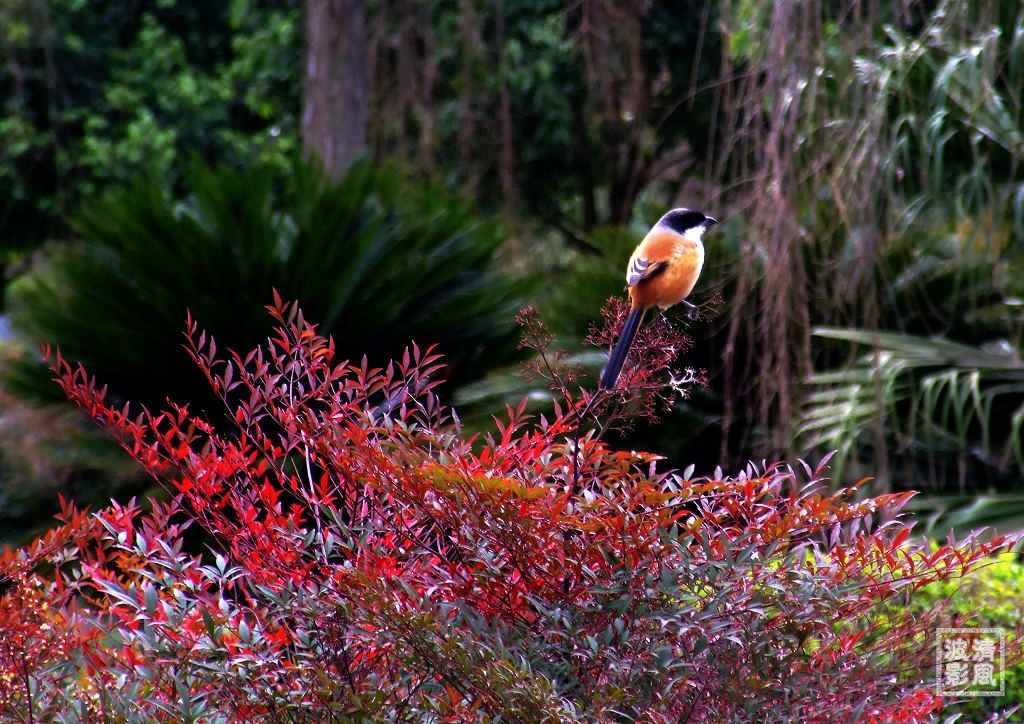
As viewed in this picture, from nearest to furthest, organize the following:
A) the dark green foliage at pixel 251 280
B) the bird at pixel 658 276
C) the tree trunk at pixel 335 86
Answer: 1. the bird at pixel 658 276
2. the dark green foliage at pixel 251 280
3. the tree trunk at pixel 335 86

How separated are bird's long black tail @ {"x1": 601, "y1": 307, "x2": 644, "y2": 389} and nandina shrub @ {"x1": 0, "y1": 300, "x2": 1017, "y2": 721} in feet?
0.11

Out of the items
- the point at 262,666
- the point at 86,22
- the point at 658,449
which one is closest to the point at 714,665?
the point at 262,666

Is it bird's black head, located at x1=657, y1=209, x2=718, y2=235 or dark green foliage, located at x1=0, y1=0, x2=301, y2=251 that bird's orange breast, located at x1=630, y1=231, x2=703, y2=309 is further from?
dark green foliage, located at x1=0, y1=0, x2=301, y2=251

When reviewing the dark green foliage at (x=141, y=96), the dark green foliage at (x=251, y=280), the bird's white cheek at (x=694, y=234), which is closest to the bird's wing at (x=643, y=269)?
the bird's white cheek at (x=694, y=234)

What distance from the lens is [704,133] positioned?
11539mm

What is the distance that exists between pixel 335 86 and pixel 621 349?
6.61 meters

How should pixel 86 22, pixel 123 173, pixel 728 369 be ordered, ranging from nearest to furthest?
pixel 728 369 → pixel 123 173 → pixel 86 22

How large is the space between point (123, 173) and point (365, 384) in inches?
468

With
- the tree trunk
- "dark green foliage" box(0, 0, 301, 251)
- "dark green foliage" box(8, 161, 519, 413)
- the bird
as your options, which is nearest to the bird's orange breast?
the bird

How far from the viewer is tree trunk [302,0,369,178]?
819cm

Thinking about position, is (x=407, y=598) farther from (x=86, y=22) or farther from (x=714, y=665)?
(x=86, y=22)

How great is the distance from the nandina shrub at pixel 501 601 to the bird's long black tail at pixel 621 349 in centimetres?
3

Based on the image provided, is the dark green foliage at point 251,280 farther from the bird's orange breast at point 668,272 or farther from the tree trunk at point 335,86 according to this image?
the tree trunk at point 335,86

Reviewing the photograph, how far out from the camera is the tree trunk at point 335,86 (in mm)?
8188
